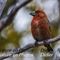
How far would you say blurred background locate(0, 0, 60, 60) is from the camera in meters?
1.45

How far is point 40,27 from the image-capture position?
1.45 metres

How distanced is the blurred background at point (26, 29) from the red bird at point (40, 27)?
0.02 m

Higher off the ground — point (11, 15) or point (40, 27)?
point (11, 15)

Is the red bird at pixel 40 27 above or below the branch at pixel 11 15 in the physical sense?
below

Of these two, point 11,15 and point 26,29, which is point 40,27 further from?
point 11,15

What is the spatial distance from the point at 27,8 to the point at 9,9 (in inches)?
5.0

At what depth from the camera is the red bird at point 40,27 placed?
1.45 meters

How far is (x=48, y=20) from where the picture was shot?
1449 millimetres

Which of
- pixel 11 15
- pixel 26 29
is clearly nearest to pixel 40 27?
pixel 26 29

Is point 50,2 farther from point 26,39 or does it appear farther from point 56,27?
point 26,39

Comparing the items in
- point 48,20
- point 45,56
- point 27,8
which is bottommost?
point 45,56

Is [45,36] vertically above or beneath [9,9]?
beneath

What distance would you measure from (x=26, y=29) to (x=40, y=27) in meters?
0.10

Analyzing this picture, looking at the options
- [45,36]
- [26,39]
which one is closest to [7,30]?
[26,39]
